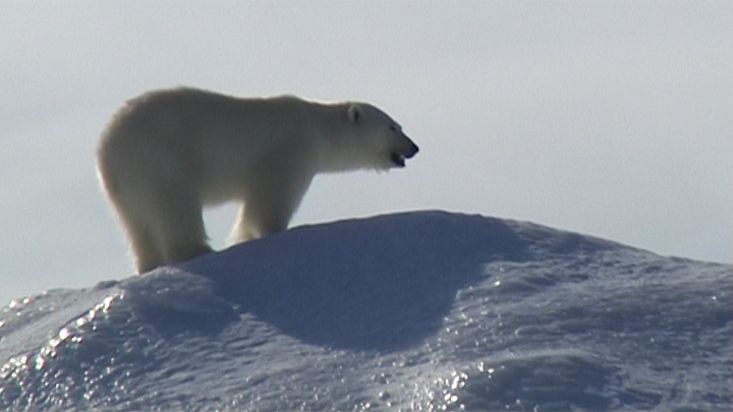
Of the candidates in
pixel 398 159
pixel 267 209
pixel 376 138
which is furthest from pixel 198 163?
pixel 398 159

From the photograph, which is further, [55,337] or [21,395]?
[55,337]

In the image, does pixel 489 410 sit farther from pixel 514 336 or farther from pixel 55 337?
pixel 55 337

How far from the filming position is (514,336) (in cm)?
628

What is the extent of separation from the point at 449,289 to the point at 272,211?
9.22 feet

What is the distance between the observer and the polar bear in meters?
9.25

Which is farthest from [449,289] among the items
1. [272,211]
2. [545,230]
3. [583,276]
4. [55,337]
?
[272,211]

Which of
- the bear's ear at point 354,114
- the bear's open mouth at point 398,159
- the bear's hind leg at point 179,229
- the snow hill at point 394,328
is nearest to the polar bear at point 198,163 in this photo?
the bear's hind leg at point 179,229

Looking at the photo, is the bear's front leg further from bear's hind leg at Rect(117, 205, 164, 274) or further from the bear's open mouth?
the bear's open mouth

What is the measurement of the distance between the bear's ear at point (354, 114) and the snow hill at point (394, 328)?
2.67 meters

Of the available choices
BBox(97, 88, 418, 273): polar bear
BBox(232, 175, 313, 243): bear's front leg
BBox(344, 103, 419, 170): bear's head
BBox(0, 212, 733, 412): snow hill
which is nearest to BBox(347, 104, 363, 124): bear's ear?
BBox(344, 103, 419, 170): bear's head

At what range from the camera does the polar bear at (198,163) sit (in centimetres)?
925

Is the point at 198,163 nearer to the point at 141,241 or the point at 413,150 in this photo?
the point at 141,241

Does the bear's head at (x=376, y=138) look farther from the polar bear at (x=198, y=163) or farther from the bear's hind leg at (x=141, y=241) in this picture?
the bear's hind leg at (x=141, y=241)

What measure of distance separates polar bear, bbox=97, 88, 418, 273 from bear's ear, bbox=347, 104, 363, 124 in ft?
1.45
